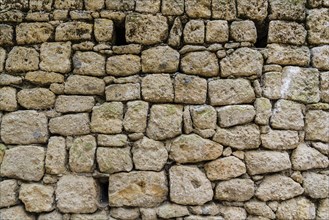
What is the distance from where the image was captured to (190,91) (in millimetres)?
2723

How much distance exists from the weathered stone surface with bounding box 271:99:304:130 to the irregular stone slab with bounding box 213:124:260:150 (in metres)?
0.18

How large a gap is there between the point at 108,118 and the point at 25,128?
69 centimetres

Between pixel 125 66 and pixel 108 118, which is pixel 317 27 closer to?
pixel 125 66

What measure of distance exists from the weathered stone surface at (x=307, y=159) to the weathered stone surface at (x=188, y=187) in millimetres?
721

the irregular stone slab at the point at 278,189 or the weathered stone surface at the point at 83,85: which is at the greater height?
the weathered stone surface at the point at 83,85

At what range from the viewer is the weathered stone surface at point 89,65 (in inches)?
109

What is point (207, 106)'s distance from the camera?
2725 millimetres

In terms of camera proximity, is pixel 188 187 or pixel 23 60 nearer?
pixel 188 187

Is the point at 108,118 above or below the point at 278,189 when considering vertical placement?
above

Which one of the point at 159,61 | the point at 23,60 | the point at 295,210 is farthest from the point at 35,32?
the point at 295,210

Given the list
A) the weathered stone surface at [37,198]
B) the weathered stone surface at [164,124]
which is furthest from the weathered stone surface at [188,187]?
the weathered stone surface at [37,198]

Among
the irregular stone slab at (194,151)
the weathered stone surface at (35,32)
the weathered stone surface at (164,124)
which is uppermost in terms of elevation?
the weathered stone surface at (35,32)

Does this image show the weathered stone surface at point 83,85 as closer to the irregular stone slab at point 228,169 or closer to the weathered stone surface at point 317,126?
the irregular stone slab at point 228,169

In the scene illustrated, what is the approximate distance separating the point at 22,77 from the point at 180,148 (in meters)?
1.43
